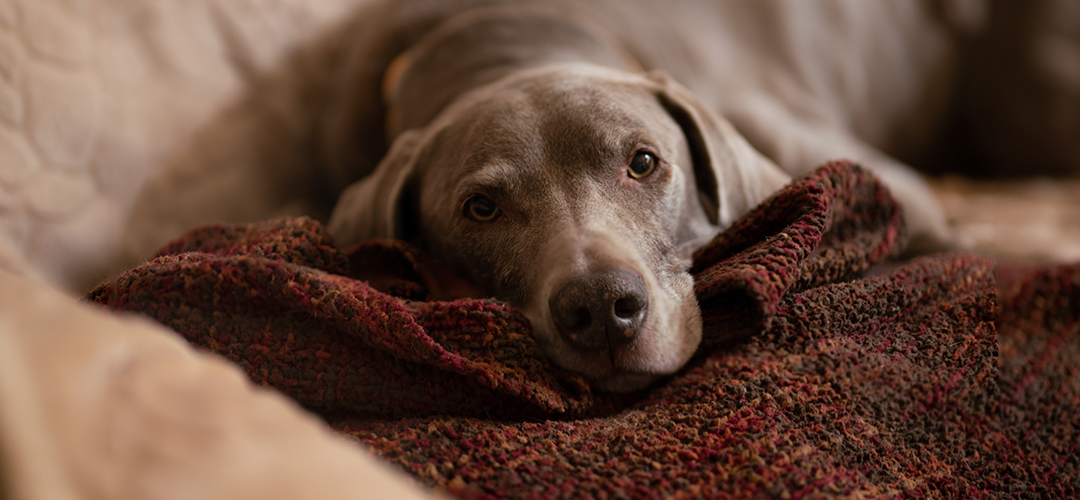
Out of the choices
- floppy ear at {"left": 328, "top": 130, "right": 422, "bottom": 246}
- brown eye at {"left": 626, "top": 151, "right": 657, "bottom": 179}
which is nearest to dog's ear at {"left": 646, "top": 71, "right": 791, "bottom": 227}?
brown eye at {"left": 626, "top": 151, "right": 657, "bottom": 179}

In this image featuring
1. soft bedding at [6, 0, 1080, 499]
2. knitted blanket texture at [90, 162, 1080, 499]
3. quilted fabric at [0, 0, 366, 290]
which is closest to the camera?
soft bedding at [6, 0, 1080, 499]

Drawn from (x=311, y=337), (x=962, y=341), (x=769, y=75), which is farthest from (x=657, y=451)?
(x=769, y=75)

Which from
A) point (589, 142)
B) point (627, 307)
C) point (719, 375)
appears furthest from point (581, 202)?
point (719, 375)

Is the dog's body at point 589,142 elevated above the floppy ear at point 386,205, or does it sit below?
above

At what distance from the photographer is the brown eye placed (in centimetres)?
146

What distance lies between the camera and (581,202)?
136cm

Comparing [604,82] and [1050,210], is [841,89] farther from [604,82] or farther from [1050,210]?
[604,82]

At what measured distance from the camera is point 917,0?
3.04 meters

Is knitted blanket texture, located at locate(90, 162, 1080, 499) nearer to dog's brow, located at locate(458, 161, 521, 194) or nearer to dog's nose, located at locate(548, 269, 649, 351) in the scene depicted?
dog's nose, located at locate(548, 269, 649, 351)

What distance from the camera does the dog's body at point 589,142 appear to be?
121 cm

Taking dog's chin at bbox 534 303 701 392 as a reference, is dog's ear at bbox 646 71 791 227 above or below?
above

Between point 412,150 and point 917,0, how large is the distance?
2450 mm

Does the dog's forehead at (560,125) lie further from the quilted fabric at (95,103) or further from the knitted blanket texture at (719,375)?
the quilted fabric at (95,103)

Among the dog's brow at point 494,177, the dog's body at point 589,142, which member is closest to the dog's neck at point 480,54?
the dog's body at point 589,142
